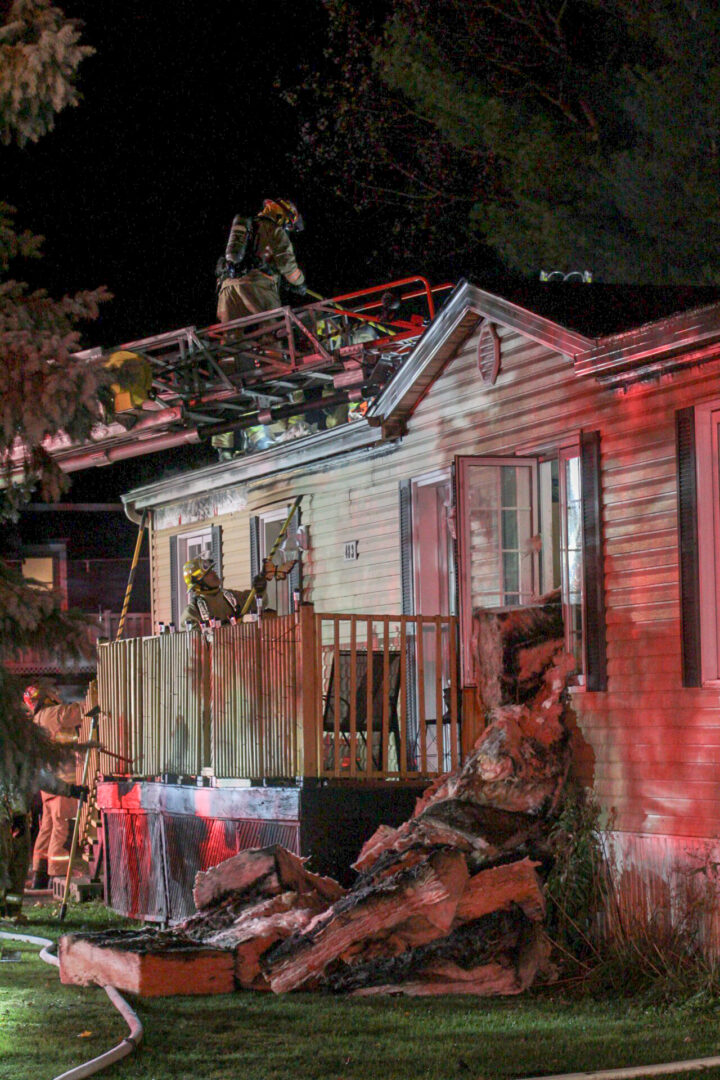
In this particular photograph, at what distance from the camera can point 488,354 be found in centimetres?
1222

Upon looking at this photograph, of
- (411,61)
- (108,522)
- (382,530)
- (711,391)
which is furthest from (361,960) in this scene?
(108,522)

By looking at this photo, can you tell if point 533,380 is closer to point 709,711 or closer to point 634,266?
point 709,711

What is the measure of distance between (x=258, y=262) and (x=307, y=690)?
5939mm

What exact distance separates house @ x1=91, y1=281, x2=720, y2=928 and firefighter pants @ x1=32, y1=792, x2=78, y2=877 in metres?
1.84

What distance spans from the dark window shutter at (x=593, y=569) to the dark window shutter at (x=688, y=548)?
2.96ft

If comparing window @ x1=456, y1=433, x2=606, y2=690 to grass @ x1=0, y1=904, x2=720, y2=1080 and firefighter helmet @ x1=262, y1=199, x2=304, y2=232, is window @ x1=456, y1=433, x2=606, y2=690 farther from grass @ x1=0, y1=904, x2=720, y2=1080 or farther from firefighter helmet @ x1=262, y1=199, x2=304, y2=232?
firefighter helmet @ x1=262, y1=199, x2=304, y2=232

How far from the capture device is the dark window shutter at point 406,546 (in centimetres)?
1383

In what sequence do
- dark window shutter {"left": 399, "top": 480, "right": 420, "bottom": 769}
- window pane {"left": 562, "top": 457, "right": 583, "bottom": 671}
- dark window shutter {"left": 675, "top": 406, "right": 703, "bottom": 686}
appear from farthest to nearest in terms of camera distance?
1. dark window shutter {"left": 399, "top": 480, "right": 420, "bottom": 769}
2. window pane {"left": 562, "top": 457, "right": 583, "bottom": 671}
3. dark window shutter {"left": 675, "top": 406, "right": 703, "bottom": 686}

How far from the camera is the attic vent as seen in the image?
12.1 meters

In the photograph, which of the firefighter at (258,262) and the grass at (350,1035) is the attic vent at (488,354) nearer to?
the firefighter at (258,262)

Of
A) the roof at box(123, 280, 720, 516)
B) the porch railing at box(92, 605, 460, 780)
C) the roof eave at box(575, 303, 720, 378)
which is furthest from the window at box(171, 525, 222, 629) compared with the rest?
the roof eave at box(575, 303, 720, 378)

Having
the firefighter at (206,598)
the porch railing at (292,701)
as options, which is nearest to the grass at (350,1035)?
the porch railing at (292,701)

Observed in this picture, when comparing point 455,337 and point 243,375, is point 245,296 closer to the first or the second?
point 243,375

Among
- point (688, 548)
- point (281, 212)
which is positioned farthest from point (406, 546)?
point (688, 548)
